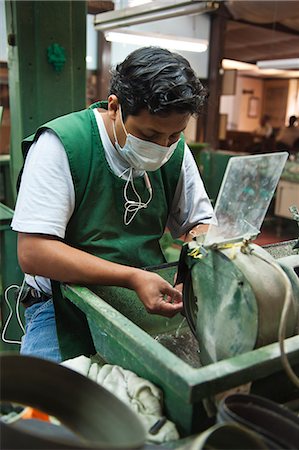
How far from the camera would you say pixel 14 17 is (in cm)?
241

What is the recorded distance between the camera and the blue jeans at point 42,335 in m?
1.45

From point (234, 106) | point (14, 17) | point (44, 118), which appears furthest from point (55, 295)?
point (234, 106)

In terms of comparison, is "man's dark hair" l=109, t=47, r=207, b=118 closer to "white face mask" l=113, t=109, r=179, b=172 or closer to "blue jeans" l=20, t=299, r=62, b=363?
"white face mask" l=113, t=109, r=179, b=172

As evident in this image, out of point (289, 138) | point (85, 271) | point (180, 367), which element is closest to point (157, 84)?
point (85, 271)

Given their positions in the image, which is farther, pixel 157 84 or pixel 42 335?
pixel 42 335

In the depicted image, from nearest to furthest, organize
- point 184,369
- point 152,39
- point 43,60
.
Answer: point 184,369
point 43,60
point 152,39

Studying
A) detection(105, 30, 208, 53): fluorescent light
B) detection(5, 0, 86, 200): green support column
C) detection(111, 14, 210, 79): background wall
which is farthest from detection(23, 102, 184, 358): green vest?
detection(111, 14, 210, 79): background wall

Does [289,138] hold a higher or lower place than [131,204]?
lower

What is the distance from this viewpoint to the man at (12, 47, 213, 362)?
1264 mm

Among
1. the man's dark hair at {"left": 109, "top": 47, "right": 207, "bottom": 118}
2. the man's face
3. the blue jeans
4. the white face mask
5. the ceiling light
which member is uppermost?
the ceiling light

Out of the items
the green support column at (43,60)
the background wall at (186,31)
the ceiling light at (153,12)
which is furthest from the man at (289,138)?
the green support column at (43,60)

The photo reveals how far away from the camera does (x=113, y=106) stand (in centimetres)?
145

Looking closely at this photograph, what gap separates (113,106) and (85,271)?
22.1 inches

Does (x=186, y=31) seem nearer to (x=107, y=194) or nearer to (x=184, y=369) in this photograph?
(x=107, y=194)
